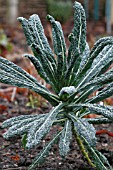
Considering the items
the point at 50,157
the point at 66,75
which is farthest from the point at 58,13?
the point at 66,75

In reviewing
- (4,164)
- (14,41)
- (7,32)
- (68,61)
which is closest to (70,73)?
(68,61)

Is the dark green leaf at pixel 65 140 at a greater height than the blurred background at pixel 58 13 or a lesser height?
lesser

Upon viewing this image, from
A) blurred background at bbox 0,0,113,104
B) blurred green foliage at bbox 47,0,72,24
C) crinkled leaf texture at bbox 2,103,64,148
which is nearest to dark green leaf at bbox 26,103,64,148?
crinkled leaf texture at bbox 2,103,64,148

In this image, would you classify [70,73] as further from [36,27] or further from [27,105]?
[27,105]

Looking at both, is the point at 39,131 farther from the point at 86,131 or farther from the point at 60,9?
the point at 60,9

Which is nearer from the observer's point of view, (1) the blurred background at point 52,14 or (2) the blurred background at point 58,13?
(1) the blurred background at point 52,14

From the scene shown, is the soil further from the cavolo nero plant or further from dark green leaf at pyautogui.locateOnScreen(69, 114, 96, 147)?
dark green leaf at pyautogui.locateOnScreen(69, 114, 96, 147)

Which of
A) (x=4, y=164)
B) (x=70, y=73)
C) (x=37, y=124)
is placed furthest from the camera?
(x=4, y=164)

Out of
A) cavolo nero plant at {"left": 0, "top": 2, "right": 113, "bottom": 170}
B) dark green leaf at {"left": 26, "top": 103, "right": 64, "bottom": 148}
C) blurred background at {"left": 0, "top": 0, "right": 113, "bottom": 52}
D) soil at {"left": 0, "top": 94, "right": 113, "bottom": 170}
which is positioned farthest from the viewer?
blurred background at {"left": 0, "top": 0, "right": 113, "bottom": 52}

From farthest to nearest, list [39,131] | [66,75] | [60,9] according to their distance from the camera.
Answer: [60,9] → [66,75] → [39,131]

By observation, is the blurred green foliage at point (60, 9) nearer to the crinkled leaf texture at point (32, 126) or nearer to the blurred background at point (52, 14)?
the blurred background at point (52, 14)

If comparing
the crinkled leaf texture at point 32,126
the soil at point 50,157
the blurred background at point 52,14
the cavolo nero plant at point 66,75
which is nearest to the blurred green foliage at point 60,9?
the blurred background at point 52,14
